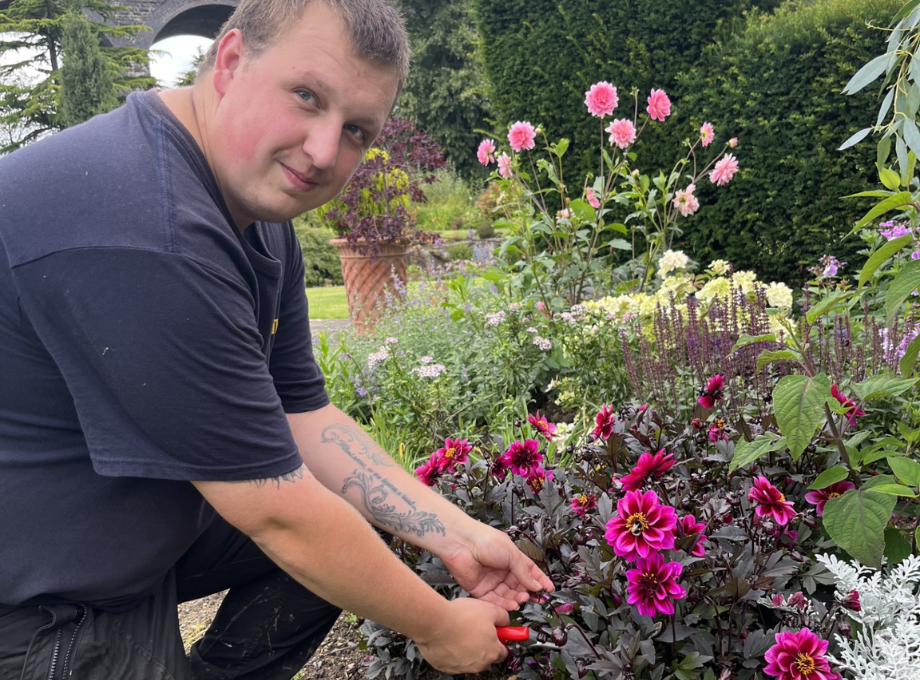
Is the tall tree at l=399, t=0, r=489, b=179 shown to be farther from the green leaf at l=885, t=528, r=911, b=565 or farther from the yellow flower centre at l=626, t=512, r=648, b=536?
the yellow flower centre at l=626, t=512, r=648, b=536

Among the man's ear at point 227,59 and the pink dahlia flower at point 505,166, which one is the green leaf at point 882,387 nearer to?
the man's ear at point 227,59

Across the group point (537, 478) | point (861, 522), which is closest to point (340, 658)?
point (537, 478)

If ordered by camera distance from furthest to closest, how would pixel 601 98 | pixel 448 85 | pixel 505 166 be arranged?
1. pixel 448 85
2. pixel 505 166
3. pixel 601 98

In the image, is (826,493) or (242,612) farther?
(242,612)

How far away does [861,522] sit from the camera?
5.11 ft

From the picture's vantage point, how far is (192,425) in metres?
1.24

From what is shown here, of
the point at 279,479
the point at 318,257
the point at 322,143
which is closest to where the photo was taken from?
the point at 279,479

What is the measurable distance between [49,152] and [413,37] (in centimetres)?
2558

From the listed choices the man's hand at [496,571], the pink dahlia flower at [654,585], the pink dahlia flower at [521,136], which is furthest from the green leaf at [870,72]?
the pink dahlia flower at [521,136]

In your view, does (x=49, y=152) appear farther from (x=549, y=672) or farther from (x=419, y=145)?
(x=419, y=145)

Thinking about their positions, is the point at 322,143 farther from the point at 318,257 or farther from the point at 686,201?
the point at 318,257

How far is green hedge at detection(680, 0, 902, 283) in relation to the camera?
207 inches

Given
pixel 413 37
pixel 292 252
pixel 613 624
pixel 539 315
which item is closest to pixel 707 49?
pixel 539 315

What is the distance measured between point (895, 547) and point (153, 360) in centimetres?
168
